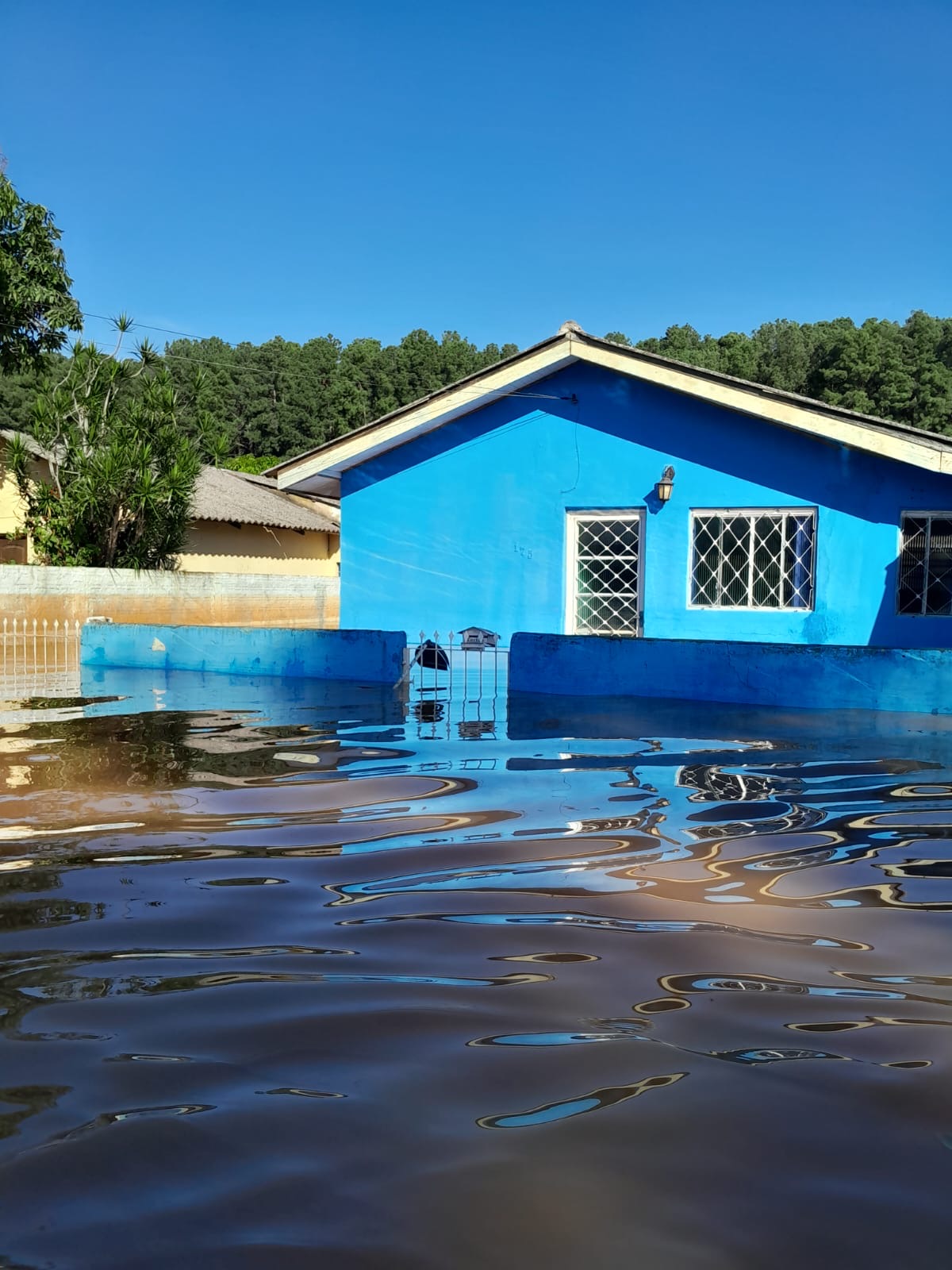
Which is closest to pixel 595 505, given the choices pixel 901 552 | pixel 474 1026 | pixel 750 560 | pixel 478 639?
pixel 750 560

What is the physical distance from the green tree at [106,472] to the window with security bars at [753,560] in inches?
470

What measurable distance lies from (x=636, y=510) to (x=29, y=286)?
14739mm

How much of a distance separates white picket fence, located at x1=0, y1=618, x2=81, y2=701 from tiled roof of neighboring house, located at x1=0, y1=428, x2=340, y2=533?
27.5ft

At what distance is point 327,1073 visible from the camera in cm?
313

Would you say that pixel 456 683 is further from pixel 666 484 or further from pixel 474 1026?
pixel 474 1026

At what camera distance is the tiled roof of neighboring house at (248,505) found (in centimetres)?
2972

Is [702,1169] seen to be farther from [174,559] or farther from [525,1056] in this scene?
[174,559]

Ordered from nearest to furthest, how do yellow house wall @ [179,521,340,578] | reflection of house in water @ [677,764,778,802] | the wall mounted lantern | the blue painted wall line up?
reflection of house in water @ [677,764,778,802], the blue painted wall, the wall mounted lantern, yellow house wall @ [179,521,340,578]

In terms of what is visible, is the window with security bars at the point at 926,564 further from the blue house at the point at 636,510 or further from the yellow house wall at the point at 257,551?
the yellow house wall at the point at 257,551

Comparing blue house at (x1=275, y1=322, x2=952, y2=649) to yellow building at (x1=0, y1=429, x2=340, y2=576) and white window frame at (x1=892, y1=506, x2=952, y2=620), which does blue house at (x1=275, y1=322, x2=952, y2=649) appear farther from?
yellow building at (x1=0, y1=429, x2=340, y2=576)

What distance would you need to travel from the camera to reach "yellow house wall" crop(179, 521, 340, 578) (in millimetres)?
30422

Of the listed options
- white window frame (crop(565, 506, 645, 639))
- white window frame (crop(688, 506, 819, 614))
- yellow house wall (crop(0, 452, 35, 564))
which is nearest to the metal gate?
white window frame (crop(565, 506, 645, 639))

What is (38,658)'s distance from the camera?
17906 millimetres

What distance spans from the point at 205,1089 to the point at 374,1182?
2.25ft
